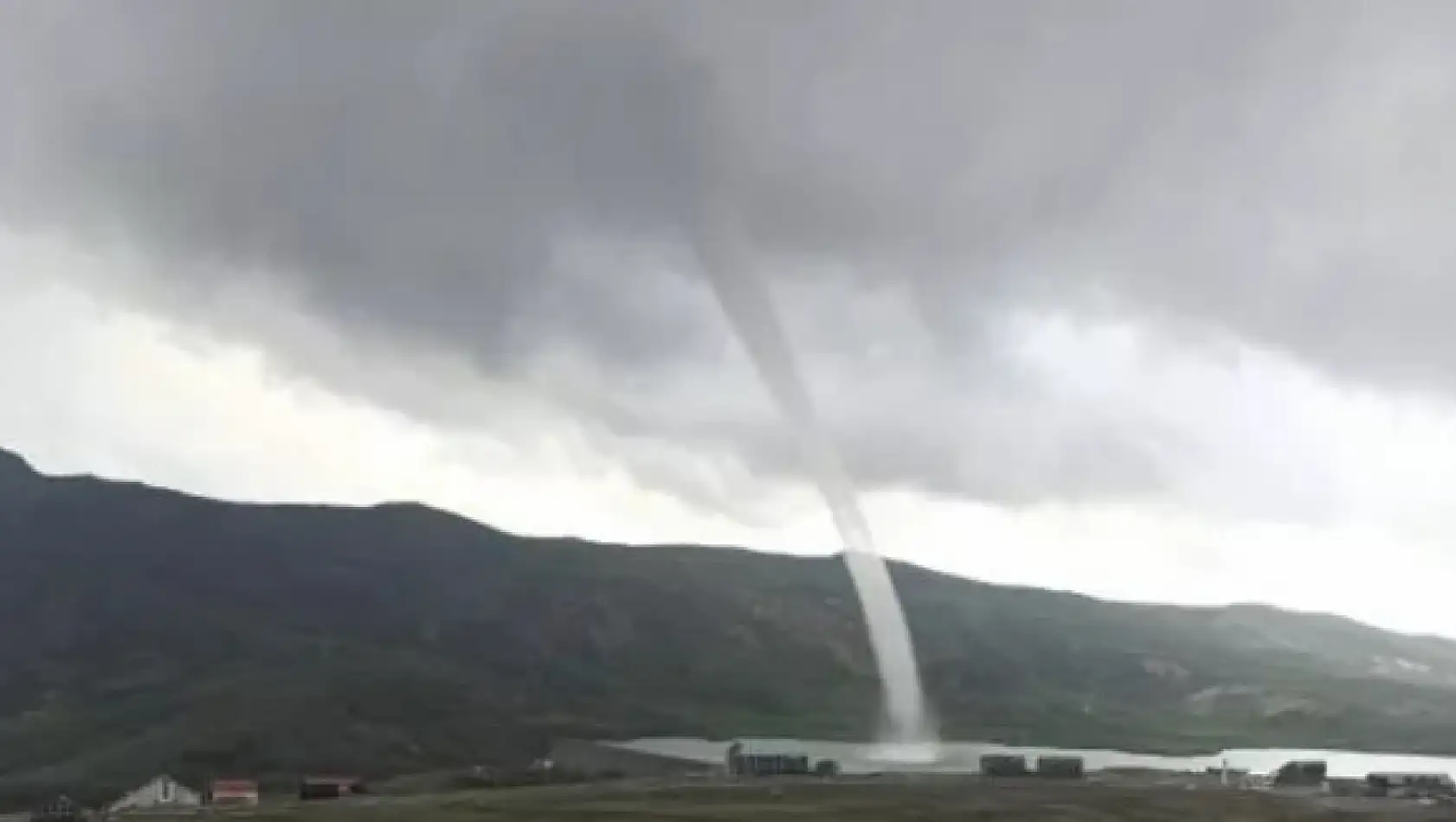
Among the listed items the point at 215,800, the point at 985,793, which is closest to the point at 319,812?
the point at 215,800

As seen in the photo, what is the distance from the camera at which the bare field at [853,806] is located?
143m

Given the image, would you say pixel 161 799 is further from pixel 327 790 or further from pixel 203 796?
pixel 327 790

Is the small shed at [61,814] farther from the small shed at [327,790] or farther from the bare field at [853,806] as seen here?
the small shed at [327,790]

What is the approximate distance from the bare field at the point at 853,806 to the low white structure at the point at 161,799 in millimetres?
18427

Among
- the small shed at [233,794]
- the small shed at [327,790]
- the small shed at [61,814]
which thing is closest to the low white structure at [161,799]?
the small shed at [233,794]

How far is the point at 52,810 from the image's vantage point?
6658 inches

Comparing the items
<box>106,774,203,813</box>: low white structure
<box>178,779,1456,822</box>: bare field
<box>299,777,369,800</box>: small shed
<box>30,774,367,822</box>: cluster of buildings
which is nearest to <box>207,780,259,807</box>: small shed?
<box>30,774,367,822</box>: cluster of buildings

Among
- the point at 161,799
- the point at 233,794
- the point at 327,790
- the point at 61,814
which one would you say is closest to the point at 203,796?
the point at 161,799

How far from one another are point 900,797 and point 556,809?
119 ft

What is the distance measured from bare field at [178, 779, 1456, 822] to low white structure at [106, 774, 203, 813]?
18427 mm

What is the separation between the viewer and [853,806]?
153 meters

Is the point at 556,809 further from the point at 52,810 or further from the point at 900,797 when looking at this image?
the point at 52,810

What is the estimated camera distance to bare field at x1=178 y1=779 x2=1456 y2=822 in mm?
143250

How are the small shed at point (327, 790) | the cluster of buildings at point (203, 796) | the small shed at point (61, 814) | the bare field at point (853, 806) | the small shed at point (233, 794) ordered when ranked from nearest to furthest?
the bare field at point (853, 806), the small shed at point (61, 814), the cluster of buildings at point (203, 796), the small shed at point (233, 794), the small shed at point (327, 790)
